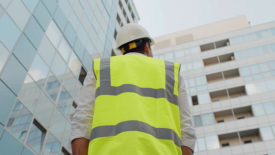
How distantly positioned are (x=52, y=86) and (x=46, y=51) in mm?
1564

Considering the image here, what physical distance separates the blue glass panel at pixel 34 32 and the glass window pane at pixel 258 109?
25.6 meters

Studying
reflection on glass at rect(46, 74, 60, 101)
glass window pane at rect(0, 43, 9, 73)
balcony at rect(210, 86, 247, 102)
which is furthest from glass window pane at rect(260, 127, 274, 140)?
glass window pane at rect(0, 43, 9, 73)

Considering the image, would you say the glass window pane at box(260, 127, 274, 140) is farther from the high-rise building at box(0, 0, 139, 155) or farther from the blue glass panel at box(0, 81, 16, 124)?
the blue glass panel at box(0, 81, 16, 124)

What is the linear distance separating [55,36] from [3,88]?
16.3ft

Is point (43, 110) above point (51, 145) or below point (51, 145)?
above

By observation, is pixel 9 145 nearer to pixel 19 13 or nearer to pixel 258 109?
pixel 19 13

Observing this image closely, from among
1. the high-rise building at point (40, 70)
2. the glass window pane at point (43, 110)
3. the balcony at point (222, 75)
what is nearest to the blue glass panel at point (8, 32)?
the high-rise building at point (40, 70)

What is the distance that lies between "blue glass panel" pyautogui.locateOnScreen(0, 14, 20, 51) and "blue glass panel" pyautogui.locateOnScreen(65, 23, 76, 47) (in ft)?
15.0

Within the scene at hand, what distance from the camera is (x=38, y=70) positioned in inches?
444

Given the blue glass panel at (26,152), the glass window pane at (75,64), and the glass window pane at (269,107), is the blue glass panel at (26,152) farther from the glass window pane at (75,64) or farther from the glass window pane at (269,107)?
the glass window pane at (269,107)

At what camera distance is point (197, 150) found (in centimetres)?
2958

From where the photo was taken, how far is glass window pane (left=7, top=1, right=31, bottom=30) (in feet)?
32.9

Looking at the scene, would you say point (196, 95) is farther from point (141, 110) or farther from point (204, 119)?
point (141, 110)

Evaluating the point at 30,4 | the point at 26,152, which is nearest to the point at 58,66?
the point at 30,4
